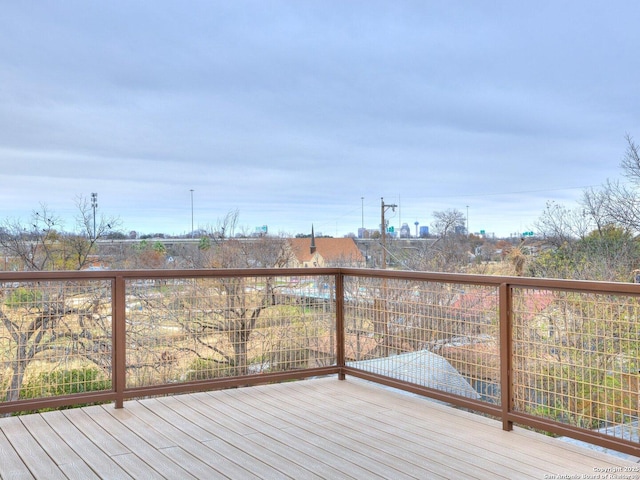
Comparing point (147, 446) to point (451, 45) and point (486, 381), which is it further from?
point (451, 45)

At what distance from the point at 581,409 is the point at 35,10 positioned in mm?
9604

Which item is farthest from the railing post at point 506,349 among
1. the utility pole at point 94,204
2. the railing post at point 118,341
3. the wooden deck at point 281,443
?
the utility pole at point 94,204

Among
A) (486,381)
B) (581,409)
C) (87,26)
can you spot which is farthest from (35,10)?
(581,409)

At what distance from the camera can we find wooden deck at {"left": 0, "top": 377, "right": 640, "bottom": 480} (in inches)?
106

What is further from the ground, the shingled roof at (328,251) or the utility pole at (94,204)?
the utility pole at (94,204)

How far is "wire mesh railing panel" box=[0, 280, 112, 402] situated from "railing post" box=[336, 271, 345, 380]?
1.79m

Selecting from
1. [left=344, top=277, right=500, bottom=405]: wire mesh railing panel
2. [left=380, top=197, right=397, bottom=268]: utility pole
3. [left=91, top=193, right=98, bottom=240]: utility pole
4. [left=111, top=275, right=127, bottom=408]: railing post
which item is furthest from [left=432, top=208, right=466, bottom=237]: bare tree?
[left=111, top=275, right=127, bottom=408]: railing post

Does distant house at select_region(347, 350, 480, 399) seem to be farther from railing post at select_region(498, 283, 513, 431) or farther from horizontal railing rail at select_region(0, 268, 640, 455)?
railing post at select_region(498, 283, 513, 431)

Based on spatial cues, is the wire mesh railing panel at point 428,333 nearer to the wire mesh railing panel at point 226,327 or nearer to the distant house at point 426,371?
the distant house at point 426,371

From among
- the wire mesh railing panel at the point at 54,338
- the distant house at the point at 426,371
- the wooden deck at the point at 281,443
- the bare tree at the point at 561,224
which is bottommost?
the wooden deck at the point at 281,443

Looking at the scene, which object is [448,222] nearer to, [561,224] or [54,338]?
[561,224]

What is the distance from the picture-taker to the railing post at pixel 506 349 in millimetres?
3252

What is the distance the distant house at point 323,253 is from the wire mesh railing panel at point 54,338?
743 cm

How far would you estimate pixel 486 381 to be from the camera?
136 inches
